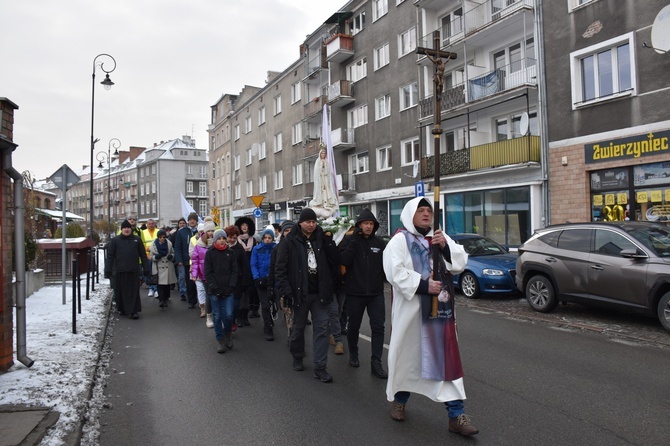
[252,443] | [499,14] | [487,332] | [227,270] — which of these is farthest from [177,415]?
[499,14]

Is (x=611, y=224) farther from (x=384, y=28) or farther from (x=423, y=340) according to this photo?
(x=384, y=28)

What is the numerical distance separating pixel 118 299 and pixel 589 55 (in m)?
15.6

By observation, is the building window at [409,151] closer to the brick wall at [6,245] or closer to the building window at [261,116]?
the brick wall at [6,245]

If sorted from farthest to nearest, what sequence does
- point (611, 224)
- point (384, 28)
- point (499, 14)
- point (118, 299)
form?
point (384, 28), point (499, 14), point (118, 299), point (611, 224)

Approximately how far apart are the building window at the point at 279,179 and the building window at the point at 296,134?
3146 mm

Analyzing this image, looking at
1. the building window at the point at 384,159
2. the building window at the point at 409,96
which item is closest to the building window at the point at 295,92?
the building window at the point at 384,159

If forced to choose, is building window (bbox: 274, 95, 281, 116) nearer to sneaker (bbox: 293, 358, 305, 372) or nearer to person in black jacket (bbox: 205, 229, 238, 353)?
person in black jacket (bbox: 205, 229, 238, 353)

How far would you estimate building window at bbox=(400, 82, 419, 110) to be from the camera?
84.2ft

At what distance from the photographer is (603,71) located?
16.1 metres

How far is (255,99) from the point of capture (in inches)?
1850

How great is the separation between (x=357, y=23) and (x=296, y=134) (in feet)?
34.4

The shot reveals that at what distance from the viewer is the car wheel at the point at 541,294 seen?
9.75 metres

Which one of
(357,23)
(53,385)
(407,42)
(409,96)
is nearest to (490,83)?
(409,96)

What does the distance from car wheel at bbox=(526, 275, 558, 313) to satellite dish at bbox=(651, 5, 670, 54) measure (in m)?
8.48
